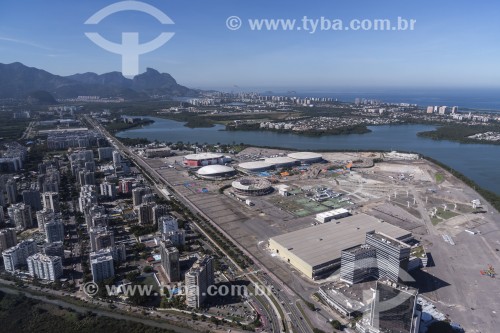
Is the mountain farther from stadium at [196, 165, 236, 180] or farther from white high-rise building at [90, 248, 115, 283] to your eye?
white high-rise building at [90, 248, 115, 283]

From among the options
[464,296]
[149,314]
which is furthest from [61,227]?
[464,296]

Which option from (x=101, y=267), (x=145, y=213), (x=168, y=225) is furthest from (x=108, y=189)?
(x=101, y=267)

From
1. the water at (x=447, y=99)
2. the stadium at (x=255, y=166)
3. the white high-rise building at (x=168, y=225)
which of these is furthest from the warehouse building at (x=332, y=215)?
the water at (x=447, y=99)

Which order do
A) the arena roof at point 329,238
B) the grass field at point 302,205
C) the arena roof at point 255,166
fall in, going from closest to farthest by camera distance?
the arena roof at point 329,238 < the grass field at point 302,205 < the arena roof at point 255,166

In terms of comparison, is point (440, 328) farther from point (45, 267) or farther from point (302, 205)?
point (45, 267)

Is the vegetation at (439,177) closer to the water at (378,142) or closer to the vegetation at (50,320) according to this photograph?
the water at (378,142)

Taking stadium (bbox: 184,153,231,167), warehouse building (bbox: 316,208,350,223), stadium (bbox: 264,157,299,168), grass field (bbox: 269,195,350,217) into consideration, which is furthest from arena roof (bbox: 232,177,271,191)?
stadium (bbox: 184,153,231,167)

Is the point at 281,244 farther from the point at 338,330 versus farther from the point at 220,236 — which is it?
the point at 338,330
